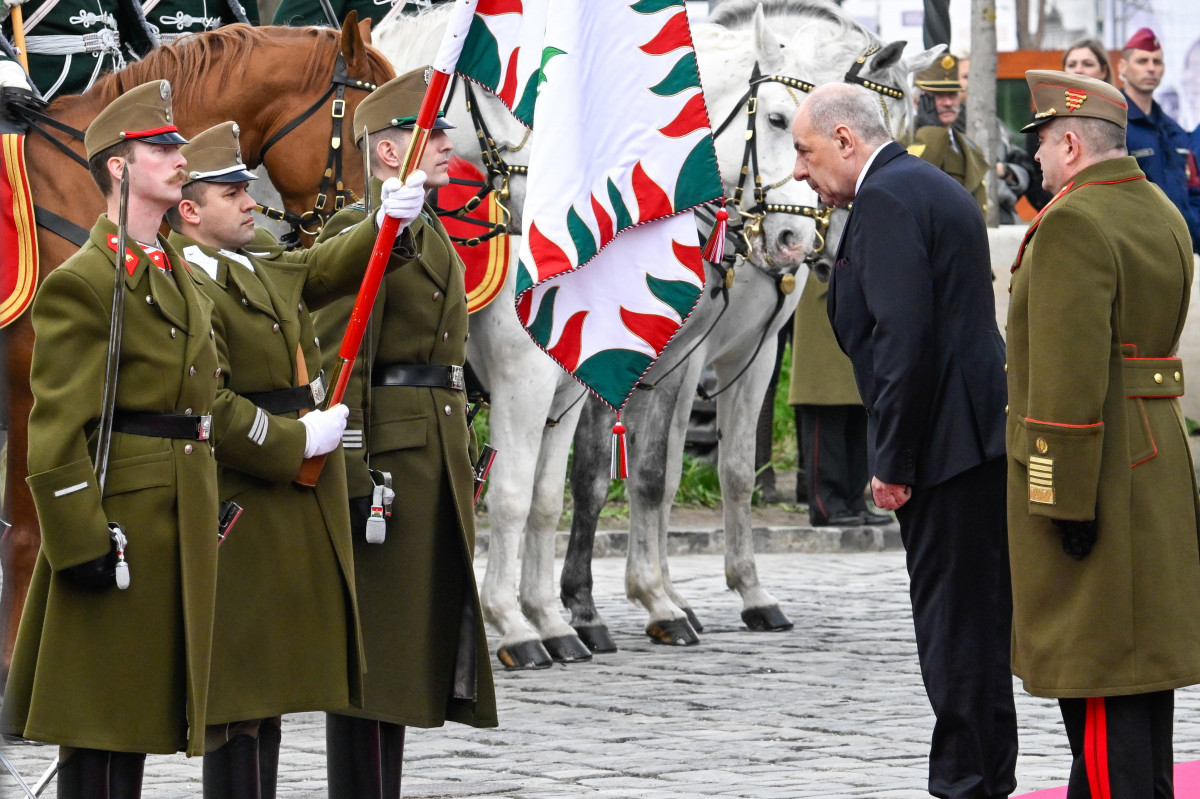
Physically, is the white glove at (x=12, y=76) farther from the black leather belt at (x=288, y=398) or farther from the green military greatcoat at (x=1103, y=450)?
the green military greatcoat at (x=1103, y=450)

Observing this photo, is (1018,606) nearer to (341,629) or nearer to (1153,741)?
(1153,741)

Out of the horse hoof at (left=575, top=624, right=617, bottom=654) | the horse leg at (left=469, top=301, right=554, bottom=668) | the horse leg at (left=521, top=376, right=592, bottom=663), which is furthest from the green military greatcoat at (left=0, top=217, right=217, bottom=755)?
the horse hoof at (left=575, top=624, right=617, bottom=654)

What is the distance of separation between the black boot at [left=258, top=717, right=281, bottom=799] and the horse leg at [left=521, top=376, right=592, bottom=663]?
11.3 feet

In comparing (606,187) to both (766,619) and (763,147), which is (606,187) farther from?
(766,619)

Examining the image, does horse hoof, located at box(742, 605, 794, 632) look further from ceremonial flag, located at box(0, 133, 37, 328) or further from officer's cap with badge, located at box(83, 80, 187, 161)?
officer's cap with badge, located at box(83, 80, 187, 161)

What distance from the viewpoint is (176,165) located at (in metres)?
4.71

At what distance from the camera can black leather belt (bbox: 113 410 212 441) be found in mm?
4594

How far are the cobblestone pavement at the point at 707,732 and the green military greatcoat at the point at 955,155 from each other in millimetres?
3990

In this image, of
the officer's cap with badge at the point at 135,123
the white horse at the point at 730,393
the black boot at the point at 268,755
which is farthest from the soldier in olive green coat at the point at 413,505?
the white horse at the point at 730,393

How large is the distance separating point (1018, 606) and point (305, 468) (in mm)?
1887

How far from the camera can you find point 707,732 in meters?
7.01

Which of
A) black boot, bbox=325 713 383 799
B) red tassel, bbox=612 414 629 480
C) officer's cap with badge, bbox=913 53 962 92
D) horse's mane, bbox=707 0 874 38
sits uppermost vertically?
officer's cap with badge, bbox=913 53 962 92

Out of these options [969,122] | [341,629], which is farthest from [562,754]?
[969,122]

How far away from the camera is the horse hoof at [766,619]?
9.65 meters
